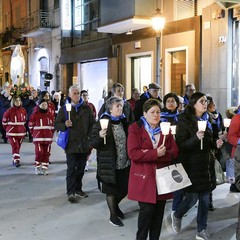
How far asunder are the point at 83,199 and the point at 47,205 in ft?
2.10

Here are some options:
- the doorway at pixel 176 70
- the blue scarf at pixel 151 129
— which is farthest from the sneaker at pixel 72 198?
the doorway at pixel 176 70

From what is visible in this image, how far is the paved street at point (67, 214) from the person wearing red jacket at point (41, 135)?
1.23 ft

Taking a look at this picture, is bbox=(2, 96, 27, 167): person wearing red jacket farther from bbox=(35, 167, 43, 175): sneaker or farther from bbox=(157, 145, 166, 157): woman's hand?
bbox=(157, 145, 166, 157): woman's hand

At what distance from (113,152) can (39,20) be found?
23.1m

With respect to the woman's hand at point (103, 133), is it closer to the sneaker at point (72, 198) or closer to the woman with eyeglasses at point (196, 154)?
the woman with eyeglasses at point (196, 154)

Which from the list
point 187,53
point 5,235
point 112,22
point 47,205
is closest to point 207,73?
point 187,53

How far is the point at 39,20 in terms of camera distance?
28.0 m

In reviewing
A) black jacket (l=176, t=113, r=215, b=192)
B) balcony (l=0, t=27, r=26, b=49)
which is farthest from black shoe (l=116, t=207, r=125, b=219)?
balcony (l=0, t=27, r=26, b=49)

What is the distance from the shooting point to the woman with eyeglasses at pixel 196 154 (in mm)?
5539

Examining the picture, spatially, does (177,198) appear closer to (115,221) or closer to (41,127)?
(115,221)

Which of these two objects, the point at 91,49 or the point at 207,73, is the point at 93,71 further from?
the point at 207,73

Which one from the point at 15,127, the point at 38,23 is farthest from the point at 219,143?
the point at 38,23

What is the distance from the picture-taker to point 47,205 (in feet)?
24.7

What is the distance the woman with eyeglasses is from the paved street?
519 mm
